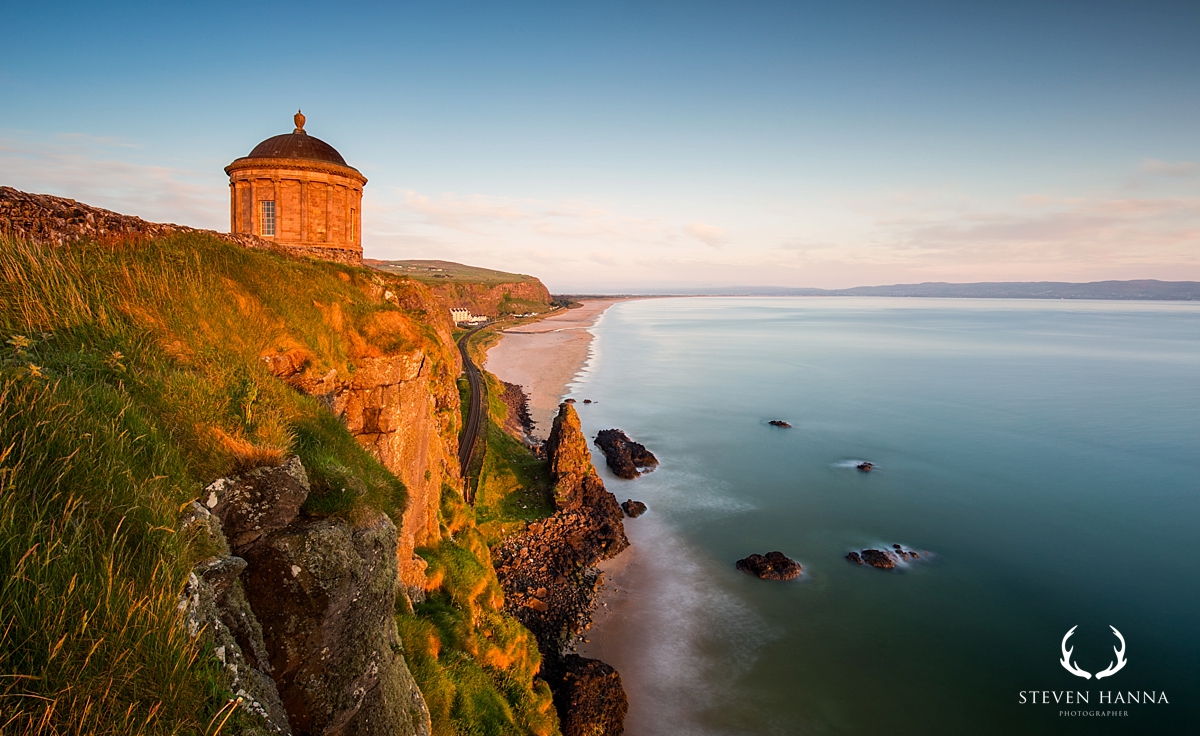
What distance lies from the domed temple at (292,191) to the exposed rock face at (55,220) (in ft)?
68.8

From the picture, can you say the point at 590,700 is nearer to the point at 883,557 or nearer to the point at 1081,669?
the point at 883,557

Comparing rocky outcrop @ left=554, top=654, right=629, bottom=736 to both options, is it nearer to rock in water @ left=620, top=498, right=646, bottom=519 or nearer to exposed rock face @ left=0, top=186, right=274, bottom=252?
rock in water @ left=620, top=498, right=646, bottom=519

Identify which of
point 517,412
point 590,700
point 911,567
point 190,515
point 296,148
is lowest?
point 911,567

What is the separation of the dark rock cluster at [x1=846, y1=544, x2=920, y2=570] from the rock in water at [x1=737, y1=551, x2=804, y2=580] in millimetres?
3623

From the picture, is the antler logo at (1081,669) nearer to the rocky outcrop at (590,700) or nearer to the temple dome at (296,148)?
the rocky outcrop at (590,700)

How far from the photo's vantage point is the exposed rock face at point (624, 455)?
1587 inches

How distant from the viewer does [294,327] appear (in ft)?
41.1

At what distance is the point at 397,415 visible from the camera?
1538cm

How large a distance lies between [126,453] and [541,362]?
84.8 metres

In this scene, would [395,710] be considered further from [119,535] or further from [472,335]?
[472,335]

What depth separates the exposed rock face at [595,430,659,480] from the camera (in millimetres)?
40312

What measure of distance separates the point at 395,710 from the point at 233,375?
5.25 metres

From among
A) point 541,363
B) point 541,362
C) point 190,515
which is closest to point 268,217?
point 190,515

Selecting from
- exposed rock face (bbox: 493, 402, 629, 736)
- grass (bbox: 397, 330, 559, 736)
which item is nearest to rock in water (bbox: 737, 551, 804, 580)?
exposed rock face (bbox: 493, 402, 629, 736)
